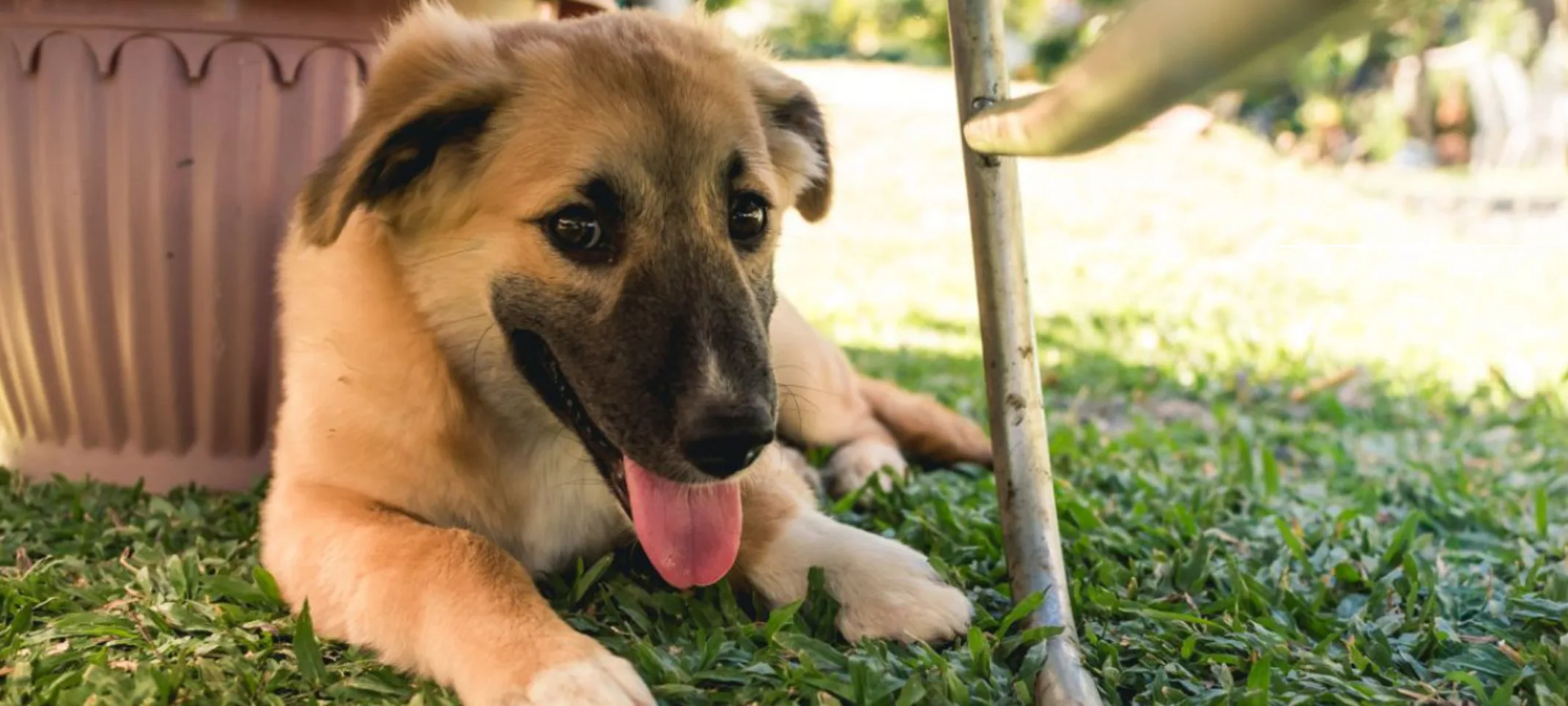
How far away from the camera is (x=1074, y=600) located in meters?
2.34

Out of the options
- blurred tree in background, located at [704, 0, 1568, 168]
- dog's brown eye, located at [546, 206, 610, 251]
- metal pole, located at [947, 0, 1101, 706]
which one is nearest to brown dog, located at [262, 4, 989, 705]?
dog's brown eye, located at [546, 206, 610, 251]

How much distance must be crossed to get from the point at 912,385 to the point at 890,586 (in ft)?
10.7

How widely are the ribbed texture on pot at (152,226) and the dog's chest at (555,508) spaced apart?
1047 mm

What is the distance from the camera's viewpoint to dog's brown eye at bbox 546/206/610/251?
224 centimetres

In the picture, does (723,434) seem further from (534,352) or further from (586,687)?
(534,352)

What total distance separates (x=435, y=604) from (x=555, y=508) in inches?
20.7

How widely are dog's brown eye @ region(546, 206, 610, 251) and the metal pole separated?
0.68 meters

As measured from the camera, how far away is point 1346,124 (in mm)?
16766

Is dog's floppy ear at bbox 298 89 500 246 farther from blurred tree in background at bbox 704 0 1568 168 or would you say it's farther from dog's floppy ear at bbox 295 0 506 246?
blurred tree in background at bbox 704 0 1568 168

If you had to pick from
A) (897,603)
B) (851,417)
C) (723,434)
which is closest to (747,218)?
(723,434)

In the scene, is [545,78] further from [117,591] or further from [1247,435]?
[1247,435]

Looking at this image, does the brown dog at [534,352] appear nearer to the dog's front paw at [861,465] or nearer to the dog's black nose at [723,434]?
the dog's black nose at [723,434]

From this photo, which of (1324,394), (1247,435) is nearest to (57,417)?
(1247,435)

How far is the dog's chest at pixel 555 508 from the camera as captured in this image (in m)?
2.47
